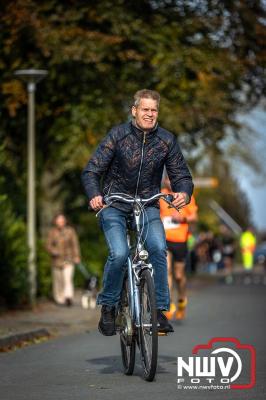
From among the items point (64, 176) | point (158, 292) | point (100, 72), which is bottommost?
point (64, 176)

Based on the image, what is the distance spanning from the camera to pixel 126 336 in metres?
8.60

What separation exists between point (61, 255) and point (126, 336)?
12.0 m

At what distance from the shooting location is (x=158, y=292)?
8398 millimetres

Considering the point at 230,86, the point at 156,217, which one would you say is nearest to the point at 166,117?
the point at 230,86

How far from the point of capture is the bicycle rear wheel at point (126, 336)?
8.48 meters

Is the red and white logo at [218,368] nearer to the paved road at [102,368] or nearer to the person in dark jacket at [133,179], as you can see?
the paved road at [102,368]

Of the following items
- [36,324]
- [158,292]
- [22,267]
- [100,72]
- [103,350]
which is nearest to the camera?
[158,292]

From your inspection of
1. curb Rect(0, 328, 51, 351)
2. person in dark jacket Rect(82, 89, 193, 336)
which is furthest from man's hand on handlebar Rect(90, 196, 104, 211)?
curb Rect(0, 328, 51, 351)

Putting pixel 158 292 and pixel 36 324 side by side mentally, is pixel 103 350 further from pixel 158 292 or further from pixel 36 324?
pixel 36 324

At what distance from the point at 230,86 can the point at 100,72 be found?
327 centimetres

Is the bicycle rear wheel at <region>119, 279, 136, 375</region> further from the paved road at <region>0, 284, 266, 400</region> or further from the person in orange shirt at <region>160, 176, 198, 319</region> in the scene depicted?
the person in orange shirt at <region>160, 176, 198, 319</region>

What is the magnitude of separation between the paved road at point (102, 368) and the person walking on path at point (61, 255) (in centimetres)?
507

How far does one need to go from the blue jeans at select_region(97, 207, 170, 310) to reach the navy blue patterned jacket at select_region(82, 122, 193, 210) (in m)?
0.12

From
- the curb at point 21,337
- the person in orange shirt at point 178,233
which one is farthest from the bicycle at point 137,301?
the person in orange shirt at point 178,233
